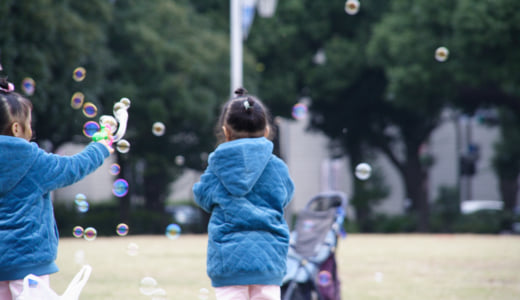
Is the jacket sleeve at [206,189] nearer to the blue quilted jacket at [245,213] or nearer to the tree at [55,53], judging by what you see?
the blue quilted jacket at [245,213]

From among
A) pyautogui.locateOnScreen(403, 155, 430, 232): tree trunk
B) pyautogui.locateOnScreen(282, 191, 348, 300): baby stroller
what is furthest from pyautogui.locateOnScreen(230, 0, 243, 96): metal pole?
pyautogui.locateOnScreen(403, 155, 430, 232): tree trunk

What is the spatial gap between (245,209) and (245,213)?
0.06 ft

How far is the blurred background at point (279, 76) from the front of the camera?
54.6 ft

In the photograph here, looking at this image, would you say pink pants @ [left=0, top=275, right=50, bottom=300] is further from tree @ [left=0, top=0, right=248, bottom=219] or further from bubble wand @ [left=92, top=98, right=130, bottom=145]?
tree @ [left=0, top=0, right=248, bottom=219]

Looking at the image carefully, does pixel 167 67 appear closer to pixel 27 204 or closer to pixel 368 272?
pixel 368 272

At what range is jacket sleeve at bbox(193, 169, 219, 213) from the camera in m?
3.29

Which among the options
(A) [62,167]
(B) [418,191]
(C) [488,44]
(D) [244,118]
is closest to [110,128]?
(A) [62,167]

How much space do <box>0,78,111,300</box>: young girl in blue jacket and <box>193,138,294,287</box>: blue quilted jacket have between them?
614 millimetres

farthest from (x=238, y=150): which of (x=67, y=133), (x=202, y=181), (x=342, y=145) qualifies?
(x=342, y=145)

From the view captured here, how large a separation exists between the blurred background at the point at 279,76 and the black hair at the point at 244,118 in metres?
10.5

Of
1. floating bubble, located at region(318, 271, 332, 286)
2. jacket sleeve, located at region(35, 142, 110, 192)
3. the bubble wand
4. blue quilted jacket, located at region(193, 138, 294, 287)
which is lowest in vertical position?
floating bubble, located at region(318, 271, 332, 286)

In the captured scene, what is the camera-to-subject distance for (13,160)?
3215mm

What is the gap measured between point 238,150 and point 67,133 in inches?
703

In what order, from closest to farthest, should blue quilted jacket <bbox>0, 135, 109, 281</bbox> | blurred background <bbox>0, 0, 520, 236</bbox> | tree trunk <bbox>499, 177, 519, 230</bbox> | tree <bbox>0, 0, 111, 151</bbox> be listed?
blue quilted jacket <bbox>0, 135, 109, 281</bbox>
tree <bbox>0, 0, 111, 151</bbox>
blurred background <bbox>0, 0, 520, 236</bbox>
tree trunk <bbox>499, 177, 519, 230</bbox>
